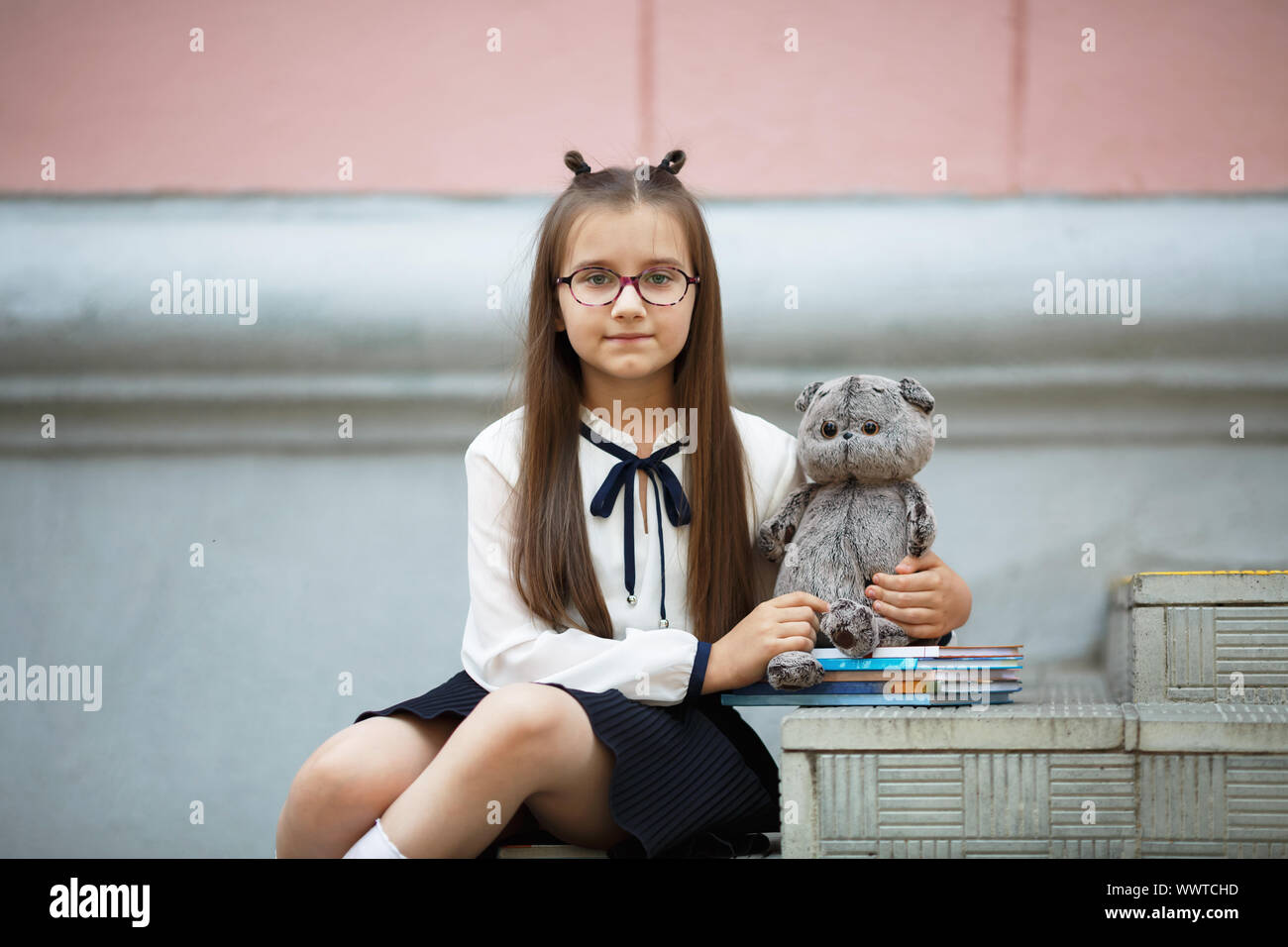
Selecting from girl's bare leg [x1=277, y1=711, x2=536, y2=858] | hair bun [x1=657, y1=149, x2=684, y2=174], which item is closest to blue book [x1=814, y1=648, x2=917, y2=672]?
girl's bare leg [x1=277, y1=711, x2=536, y2=858]

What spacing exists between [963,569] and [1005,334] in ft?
0.77

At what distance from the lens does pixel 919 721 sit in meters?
0.81

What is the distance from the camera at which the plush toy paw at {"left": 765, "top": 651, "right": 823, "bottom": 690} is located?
873 millimetres

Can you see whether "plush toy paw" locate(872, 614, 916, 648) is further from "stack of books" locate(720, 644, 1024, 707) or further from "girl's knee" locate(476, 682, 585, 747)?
"girl's knee" locate(476, 682, 585, 747)

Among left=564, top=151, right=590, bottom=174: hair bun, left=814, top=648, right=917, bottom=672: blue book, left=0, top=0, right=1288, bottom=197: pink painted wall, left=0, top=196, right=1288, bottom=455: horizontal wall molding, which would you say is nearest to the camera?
left=814, top=648, right=917, bottom=672: blue book

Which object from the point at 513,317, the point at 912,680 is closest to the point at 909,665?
the point at 912,680

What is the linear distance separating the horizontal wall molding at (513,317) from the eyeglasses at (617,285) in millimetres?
306

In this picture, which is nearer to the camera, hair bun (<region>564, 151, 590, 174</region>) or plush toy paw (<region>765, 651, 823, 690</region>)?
plush toy paw (<region>765, 651, 823, 690</region>)

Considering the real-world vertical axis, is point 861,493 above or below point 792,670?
above

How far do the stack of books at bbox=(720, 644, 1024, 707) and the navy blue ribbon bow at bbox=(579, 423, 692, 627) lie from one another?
0.13 meters

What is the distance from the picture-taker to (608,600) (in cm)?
98

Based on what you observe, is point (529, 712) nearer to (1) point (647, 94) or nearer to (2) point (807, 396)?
(2) point (807, 396)

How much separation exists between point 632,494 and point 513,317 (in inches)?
15.1
